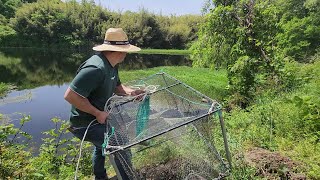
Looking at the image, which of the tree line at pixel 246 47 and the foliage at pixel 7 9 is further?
the foliage at pixel 7 9

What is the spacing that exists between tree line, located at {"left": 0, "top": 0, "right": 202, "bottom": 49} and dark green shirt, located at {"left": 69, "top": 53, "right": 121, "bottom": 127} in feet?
141

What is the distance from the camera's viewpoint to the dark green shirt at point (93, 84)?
3117 millimetres

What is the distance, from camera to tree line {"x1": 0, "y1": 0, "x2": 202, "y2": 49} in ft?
150

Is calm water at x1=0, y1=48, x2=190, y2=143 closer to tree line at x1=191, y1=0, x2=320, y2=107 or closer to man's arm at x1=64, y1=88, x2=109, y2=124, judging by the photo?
tree line at x1=191, y1=0, x2=320, y2=107

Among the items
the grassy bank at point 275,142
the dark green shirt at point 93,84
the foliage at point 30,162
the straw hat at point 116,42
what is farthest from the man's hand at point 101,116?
the grassy bank at point 275,142

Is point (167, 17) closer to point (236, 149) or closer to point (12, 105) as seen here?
point (12, 105)

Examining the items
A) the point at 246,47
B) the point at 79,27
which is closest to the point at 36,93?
the point at 246,47

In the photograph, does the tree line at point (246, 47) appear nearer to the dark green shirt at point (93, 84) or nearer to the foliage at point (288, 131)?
the foliage at point (288, 131)

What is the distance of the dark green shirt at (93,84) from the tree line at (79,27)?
4297cm

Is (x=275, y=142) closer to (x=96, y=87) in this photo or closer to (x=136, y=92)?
(x=136, y=92)

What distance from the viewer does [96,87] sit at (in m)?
3.28

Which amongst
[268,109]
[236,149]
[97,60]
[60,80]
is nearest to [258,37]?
[268,109]

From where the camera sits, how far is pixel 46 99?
47.8ft

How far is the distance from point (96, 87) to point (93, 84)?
122mm
